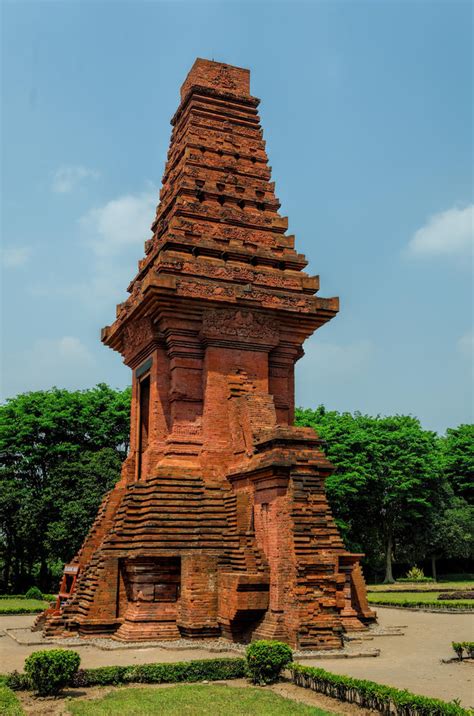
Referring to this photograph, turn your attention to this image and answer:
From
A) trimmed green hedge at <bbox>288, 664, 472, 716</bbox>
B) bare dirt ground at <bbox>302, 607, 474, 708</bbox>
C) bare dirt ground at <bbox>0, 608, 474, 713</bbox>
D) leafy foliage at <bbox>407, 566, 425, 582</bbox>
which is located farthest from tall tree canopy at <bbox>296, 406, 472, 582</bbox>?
trimmed green hedge at <bbox>288, 664, 472, 716</bbox>

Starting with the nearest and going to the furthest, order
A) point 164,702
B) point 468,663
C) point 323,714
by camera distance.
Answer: point 323,714 < point 164,702 < point 468,663

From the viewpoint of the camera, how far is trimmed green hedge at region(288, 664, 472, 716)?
26.7ft

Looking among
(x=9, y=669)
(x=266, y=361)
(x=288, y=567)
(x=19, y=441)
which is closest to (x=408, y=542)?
(x=19, y=441)

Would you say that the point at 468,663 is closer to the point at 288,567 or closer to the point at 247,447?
the point at 288,567

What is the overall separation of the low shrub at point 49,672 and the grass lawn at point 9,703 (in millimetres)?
403

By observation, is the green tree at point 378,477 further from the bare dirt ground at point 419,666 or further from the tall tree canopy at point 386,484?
the bare dirt ground at point 419,666

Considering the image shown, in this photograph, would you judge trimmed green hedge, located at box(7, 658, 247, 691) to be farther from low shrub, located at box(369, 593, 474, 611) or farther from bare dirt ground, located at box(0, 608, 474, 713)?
low shrub, located at box(369, 593, 474, 611)

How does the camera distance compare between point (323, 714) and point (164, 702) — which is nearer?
point (323, 714)

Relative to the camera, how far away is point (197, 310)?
1759cm

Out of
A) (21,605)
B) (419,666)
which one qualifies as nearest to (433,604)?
(419,666)

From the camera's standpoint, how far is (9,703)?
361 inches

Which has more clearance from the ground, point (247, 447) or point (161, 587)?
point (247, 447)

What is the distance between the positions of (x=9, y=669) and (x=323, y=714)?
606 cm

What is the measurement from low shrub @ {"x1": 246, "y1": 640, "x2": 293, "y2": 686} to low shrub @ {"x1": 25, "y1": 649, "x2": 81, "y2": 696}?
8.93 ft
